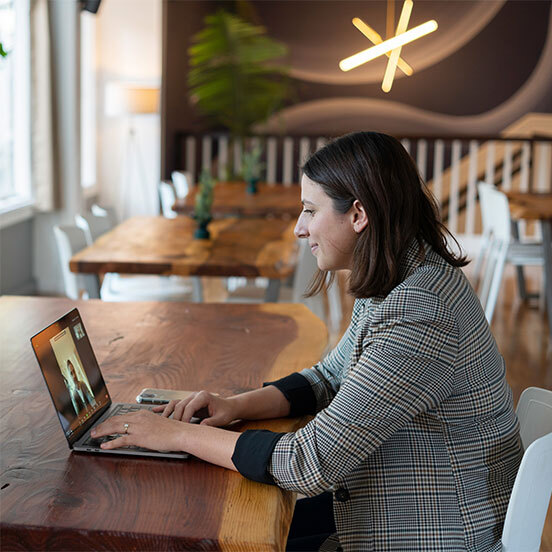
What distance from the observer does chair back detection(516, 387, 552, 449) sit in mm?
1562

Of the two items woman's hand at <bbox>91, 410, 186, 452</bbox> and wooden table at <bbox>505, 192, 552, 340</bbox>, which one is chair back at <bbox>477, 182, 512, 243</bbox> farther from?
woman's hand at <bbox>91, 410, 186, 452</bbox>

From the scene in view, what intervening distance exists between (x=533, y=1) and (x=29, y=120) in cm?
559

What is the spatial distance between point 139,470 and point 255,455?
186mm

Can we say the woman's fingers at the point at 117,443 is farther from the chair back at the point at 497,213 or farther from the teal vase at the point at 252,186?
the teal vase at the point at 252,186

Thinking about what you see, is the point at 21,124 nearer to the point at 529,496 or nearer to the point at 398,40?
the point at 398,40

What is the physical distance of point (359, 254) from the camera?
4.53 feet

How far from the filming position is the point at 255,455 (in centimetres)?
125

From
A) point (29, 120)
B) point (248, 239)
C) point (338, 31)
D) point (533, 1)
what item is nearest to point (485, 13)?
point (533, 1)

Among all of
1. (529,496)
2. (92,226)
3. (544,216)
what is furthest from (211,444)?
(544,216)

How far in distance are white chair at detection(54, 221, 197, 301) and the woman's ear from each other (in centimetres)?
195

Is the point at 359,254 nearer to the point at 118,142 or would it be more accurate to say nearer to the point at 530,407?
the point at 530,407

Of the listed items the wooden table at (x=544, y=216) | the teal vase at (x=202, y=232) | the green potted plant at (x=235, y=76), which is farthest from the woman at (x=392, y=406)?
the green potted plant at (x=235, y=76)

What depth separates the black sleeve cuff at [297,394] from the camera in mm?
1562

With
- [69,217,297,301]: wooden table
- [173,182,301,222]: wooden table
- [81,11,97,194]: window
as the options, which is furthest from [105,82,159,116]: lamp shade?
[69,217,297,301]: wooden table
